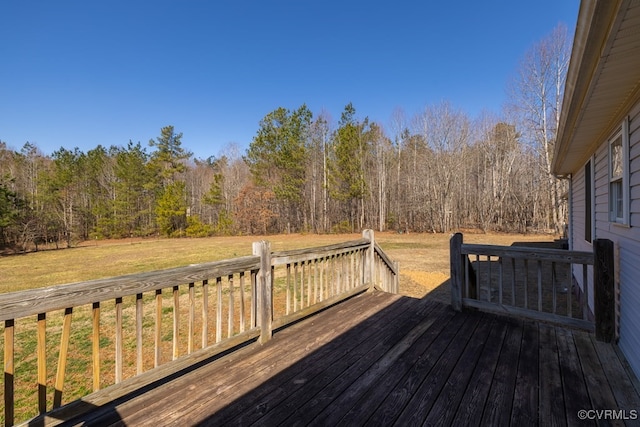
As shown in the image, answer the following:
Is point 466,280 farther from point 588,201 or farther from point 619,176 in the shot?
point 588,201

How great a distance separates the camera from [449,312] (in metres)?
3.46

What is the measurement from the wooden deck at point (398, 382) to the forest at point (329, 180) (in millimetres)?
17536

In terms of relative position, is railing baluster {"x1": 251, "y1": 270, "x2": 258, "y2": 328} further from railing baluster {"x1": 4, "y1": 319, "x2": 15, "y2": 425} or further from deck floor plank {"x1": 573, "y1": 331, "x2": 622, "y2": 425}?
deck floor plank {"x1": 573, "y1": 331, "x2": 622, "y2": 425}

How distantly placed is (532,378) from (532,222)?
20770 millimetres

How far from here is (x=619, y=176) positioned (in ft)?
9.16

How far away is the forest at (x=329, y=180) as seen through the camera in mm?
17578

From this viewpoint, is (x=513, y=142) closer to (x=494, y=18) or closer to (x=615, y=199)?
(x=494, y=18)

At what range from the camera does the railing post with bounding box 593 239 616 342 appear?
2.54 metres

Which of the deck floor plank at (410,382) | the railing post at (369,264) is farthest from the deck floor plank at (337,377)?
the railing post at (369,264)

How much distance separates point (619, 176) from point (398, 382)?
308 cm

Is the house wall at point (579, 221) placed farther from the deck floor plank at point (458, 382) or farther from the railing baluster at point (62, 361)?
the railing baluster at point (62, 361)

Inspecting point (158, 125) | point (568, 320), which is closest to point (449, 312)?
point (568, 320)

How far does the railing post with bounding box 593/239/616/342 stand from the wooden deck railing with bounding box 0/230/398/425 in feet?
8.50

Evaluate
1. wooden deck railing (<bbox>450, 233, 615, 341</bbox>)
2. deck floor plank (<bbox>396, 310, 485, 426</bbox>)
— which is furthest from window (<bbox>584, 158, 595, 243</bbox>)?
deck floor plank (<bbox>396, 310, 485, 426</bbox>)
